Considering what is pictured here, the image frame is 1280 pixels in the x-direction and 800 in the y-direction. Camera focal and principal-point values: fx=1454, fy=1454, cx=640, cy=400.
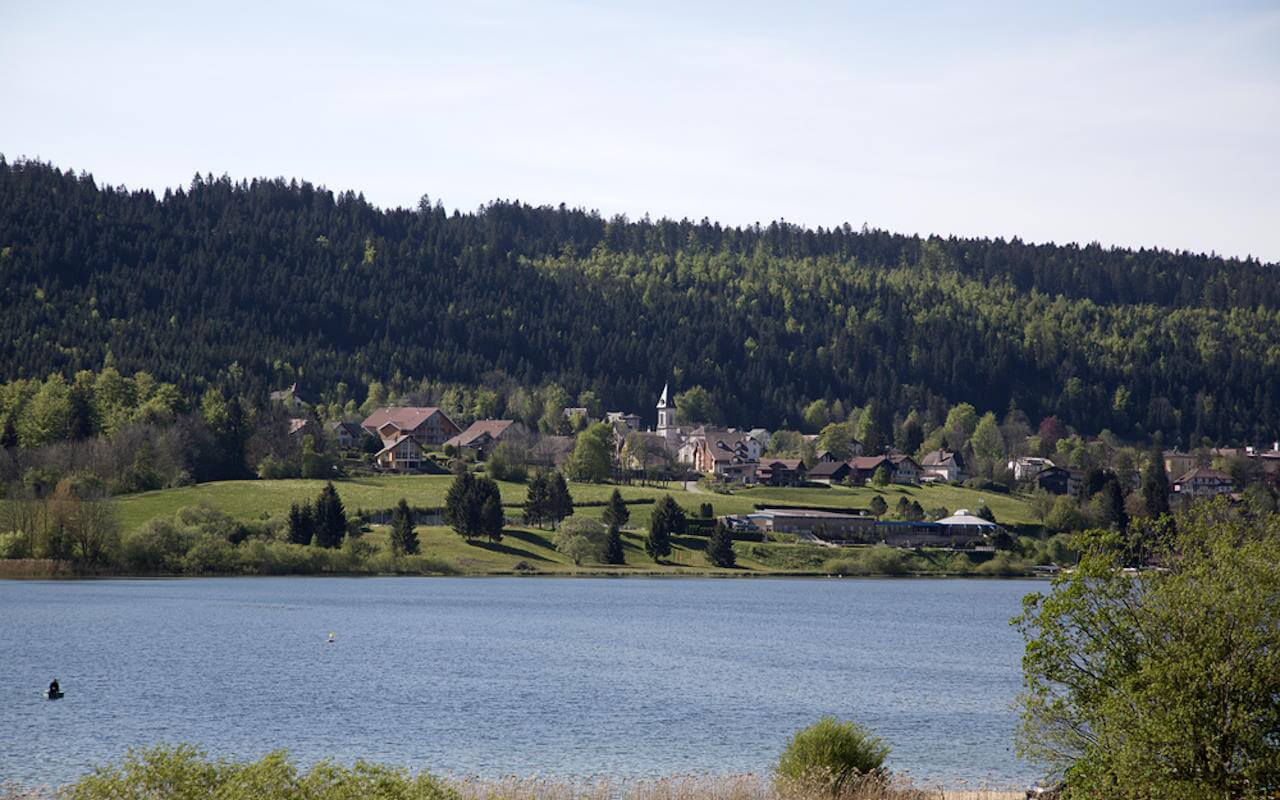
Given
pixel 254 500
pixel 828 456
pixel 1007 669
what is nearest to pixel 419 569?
pixel 254 500

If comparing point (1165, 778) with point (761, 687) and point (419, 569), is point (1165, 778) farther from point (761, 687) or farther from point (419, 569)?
point (419, 569)

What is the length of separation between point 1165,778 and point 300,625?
2413 inches

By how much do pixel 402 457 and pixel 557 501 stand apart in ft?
113

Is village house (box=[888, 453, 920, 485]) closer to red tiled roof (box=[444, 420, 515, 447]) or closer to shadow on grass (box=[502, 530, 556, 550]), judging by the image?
red tiled roof (box=[444, 420, 515, 447])

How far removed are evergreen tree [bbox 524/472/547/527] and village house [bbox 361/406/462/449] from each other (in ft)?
181

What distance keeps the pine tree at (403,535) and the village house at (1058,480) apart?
89.1 m

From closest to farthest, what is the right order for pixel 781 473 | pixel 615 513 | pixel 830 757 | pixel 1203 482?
pixel 830 757, pixel 615 513, pixel 781 473, pixel 1203 482

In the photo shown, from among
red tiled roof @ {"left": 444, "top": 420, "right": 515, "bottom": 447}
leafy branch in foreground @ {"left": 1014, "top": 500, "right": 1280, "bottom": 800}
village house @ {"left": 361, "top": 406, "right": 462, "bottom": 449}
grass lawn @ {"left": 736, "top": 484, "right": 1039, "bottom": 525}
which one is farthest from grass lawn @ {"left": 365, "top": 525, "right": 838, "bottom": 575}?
leafy branch in foreground @ {"left": 1014, "top": 500, "right": 1280, "bottom": 800}

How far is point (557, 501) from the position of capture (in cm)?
12812

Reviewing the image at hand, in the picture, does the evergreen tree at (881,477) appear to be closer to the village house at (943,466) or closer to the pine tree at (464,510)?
the village house at (943,466)

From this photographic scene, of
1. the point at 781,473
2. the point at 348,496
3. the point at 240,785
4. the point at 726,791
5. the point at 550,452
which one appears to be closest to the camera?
the point at 240,785

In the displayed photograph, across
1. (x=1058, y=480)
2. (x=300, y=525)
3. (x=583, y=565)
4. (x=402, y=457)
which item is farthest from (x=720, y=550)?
(x=1058, y=480)

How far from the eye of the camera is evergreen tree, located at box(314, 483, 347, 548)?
365ft

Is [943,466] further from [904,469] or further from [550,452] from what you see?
[550,452]
